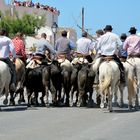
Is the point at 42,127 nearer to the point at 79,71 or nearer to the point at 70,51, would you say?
the point at 79,71

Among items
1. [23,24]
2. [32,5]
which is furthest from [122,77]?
[32,5]

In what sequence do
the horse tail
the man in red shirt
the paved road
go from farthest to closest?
the man in red shirt
the horse tail
the paved road

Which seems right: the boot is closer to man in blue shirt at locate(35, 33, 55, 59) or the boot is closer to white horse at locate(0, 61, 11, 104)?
man in blue shirt at locate(35, 33, 55, 59)

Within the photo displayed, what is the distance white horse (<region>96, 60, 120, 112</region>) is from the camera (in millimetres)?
17078

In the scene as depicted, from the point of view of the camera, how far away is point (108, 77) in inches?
672

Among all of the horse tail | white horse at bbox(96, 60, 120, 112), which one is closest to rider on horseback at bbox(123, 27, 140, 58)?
white horse at bbox(96, 60, 120, 112)

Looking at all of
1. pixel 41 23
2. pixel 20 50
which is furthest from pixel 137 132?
pixel 41 23

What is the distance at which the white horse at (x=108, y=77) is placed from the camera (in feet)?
56.0

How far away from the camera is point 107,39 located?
17.9 metres

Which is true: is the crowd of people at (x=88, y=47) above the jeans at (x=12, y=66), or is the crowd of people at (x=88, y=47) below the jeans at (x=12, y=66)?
above

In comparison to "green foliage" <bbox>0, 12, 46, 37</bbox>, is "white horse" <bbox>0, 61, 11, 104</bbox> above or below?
below

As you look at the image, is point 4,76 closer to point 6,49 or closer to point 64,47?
point 6,49

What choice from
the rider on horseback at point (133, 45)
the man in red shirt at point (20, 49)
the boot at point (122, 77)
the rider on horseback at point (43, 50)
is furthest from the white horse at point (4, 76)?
the rider on horseback at point (133, 45)

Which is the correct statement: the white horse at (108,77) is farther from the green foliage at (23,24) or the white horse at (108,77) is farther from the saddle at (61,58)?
the green foliage at (23,24)
